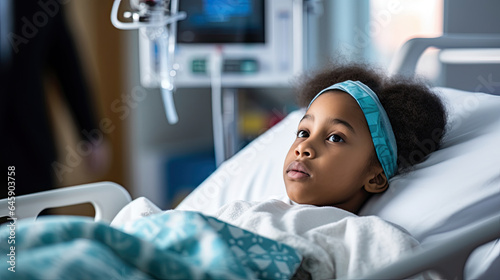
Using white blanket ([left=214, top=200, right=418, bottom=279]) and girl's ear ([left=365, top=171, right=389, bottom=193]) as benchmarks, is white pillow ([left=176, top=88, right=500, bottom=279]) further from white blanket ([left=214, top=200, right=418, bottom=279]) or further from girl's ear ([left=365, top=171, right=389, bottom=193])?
white blanket ([left=214, top=200, right=418, bottom=279])

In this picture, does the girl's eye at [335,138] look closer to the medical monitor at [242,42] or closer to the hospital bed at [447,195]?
the hospital bed at [447,195]

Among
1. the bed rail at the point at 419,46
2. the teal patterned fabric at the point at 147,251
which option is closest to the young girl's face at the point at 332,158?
the teal patterned fabric at the point at 147,251

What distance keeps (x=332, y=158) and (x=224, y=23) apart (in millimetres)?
1860

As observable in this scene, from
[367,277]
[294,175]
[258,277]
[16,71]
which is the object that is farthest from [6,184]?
[367,277]

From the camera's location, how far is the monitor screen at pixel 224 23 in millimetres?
2867

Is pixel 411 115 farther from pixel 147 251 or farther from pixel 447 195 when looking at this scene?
pixel 147 251

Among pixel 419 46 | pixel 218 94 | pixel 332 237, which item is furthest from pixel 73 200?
pixel 218 94

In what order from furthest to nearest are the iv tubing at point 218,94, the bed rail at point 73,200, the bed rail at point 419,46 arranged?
the iv tubing at point 218,94
the bed rail at point 419,46
the bed rail at point 73,200

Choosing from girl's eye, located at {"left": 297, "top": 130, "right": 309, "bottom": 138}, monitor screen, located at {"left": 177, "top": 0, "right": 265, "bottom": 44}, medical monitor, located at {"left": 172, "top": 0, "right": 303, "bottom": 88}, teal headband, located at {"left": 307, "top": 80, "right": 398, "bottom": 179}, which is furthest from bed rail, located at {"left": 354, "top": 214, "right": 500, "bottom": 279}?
monitor screen, located at {"left": 177, "top": 0, "right": 265, "bottom": 44}

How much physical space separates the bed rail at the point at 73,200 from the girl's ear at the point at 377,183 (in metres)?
0.54

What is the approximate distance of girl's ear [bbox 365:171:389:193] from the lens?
1203 millimetres

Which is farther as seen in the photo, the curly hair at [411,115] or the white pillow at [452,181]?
the curly hair at [411,115]

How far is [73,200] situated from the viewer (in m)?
1.28

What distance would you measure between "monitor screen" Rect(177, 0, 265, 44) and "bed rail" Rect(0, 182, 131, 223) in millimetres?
1627
